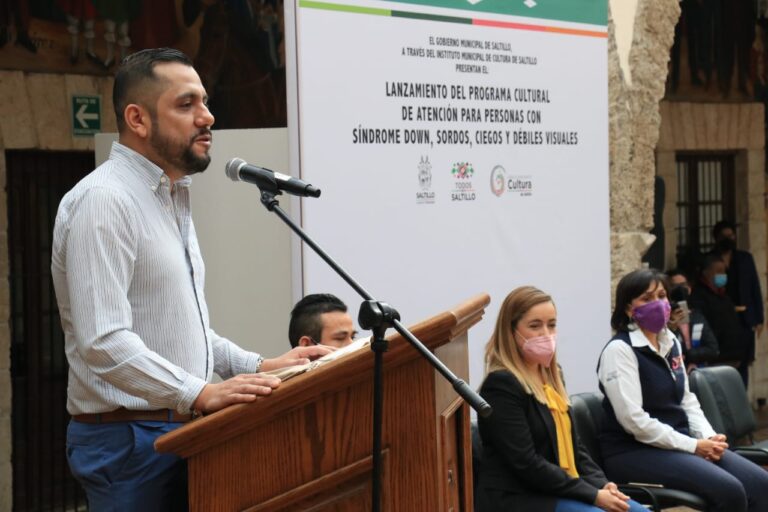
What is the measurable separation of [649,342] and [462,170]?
3.66ft

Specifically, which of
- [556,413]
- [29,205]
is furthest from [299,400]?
[29,205]

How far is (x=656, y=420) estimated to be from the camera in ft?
17.7

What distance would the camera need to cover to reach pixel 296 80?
467 cm

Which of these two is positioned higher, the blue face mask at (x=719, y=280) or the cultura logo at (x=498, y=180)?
the cultura logo at (x=498, y=180)

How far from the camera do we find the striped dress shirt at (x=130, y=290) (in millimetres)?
2555

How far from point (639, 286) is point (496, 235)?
676 millimetres

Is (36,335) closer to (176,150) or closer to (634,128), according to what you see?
(634,128)

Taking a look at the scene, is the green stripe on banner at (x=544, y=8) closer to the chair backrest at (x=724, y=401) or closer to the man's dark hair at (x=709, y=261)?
the chair backrest at (x=724, y=401)

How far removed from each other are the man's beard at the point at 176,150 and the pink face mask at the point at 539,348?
84.9 inches

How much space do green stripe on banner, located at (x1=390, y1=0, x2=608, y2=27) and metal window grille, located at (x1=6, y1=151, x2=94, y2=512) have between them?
284 centimetres

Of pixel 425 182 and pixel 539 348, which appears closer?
pixel 539 348

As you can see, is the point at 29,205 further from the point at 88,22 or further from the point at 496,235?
the point at 496,235

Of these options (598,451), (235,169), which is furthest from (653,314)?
(235,169)

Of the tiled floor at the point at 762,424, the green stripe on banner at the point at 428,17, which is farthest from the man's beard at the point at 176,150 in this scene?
the tiled floor at the point at 762,424
